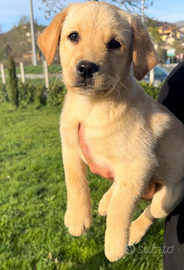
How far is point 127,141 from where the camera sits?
195 centimetres

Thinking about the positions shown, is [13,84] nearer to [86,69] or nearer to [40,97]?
[40,97]

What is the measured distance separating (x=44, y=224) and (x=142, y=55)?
281 centimetres

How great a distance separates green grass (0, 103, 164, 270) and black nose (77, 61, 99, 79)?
2233mm

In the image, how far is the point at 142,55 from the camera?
78.4 inches

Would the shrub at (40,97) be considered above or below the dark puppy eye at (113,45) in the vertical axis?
below

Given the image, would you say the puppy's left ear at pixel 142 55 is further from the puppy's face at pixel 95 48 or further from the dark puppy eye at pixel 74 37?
the dark puppy eye at pixel 74 37

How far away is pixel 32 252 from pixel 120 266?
1039 mm

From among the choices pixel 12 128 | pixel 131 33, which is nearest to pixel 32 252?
pixel 131 33

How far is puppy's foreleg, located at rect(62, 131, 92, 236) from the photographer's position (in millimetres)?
2102

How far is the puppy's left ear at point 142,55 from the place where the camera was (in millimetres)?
1987

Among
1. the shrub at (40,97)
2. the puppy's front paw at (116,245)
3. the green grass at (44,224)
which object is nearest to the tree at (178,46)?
the shrub at (40,97)

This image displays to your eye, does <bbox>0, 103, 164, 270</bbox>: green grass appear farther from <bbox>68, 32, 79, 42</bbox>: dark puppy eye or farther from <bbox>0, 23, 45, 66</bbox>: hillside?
<bbox>0, 23, 45, 66</bbox>: hillside

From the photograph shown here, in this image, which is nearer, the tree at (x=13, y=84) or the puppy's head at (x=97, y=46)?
the puppy's head at (x=97, y=46)

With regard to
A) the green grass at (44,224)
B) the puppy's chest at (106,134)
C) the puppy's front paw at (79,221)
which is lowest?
the green grass at (44,224)
